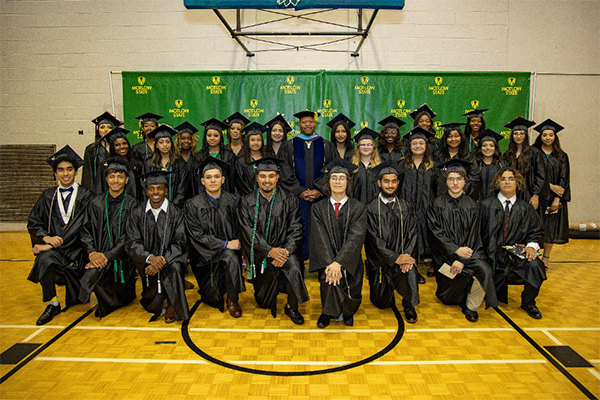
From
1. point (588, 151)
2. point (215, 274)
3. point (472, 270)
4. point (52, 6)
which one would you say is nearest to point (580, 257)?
point (588, 151)

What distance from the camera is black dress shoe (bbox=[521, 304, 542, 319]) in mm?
3738

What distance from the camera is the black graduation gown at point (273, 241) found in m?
3.75

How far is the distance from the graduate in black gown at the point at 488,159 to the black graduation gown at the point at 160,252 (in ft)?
12.8

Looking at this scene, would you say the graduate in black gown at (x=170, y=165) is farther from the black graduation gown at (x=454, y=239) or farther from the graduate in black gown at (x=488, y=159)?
the graduate in black gown at (x=488, y=159)

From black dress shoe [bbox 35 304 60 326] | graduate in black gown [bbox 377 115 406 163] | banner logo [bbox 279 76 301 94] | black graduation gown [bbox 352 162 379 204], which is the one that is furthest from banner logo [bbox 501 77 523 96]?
black dress shoe [bbox 35 304 60 326]

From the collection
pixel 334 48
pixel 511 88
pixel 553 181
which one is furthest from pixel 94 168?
pixel 511 88

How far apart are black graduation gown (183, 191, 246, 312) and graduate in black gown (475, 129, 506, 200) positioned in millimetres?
3292

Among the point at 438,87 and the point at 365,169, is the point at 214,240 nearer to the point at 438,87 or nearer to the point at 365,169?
the point at 365,169

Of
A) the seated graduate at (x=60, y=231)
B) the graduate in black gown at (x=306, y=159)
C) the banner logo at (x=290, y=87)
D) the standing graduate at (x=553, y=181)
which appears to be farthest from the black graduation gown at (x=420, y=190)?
the seated graduate at (x=60, y=231)

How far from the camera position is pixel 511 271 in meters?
3.94

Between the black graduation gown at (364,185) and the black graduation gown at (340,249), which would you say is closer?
the black graduation gown at (340,249)

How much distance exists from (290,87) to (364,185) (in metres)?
3.17

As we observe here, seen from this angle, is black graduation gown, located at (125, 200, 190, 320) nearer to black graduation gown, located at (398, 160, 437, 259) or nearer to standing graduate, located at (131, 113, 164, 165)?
standing graduate, located at (131, 113, 164, 165)

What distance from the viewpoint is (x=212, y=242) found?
12.8ft
